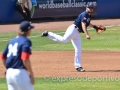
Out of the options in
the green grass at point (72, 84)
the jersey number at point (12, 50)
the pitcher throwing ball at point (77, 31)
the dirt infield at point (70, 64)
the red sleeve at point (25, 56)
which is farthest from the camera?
the dirt infield at point (70, 64)

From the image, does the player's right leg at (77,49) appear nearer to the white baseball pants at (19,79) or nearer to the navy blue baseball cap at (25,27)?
the navy blue baseball cap at (25,27)

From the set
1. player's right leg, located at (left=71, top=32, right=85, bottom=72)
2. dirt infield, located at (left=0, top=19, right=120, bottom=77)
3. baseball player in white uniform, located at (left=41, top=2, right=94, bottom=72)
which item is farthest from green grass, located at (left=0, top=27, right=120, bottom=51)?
baseball player in white uniform, located at (left=41, top=2, right=94, bottom=72)

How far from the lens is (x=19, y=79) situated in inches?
295

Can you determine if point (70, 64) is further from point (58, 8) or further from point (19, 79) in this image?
point (58, 8)

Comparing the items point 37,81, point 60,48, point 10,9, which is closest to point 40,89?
point 37,81

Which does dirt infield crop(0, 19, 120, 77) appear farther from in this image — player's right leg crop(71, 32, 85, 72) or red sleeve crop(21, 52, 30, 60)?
red sleeve crop(21, 52, 30, 60)

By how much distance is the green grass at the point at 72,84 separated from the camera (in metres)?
10.6

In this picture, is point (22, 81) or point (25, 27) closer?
point (22, 81)

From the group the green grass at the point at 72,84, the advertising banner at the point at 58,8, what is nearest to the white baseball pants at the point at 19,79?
the green grass at the point at 72,84

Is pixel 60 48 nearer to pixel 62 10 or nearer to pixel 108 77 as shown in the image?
pixel 108 77

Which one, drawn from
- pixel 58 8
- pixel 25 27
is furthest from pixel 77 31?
pixel 58 8

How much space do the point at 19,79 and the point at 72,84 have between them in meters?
3.67

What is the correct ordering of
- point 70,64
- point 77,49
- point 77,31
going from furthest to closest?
1. point 70,64
2. point 77,49
3. point 77,31

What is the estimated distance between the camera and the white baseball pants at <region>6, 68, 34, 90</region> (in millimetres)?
7500
